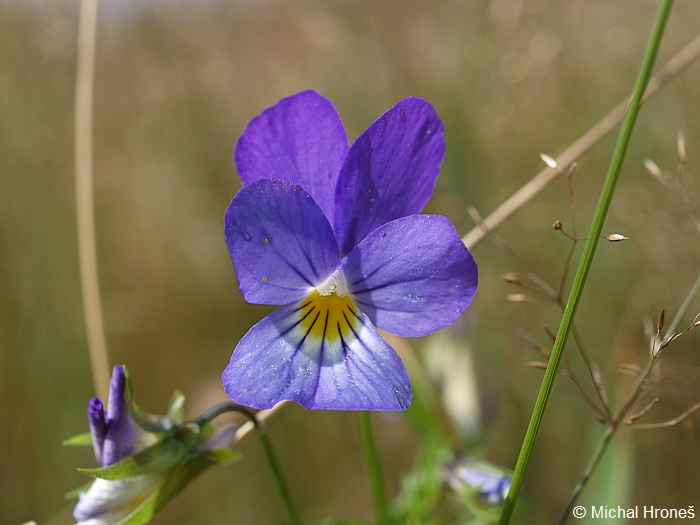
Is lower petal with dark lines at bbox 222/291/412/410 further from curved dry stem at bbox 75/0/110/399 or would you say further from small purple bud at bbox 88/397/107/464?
curved dry stem at bbox 75/0/110/399

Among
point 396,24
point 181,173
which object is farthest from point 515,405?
point 396,24

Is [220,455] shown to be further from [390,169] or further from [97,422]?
[390,169]

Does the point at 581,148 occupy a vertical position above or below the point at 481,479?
above

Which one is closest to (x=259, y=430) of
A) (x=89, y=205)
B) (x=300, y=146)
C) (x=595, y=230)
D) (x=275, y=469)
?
(x=275, y=469)

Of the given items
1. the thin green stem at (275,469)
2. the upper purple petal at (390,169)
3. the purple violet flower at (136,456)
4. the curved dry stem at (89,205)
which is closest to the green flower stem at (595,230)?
the upper purple petal at (390,169)

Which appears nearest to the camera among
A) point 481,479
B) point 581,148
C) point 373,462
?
point 373,462

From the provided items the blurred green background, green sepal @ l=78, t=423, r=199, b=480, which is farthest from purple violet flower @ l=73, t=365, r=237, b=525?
the blurred green background

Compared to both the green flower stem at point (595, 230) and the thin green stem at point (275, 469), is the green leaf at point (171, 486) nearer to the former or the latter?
the thin green stem at point (275, 469)
